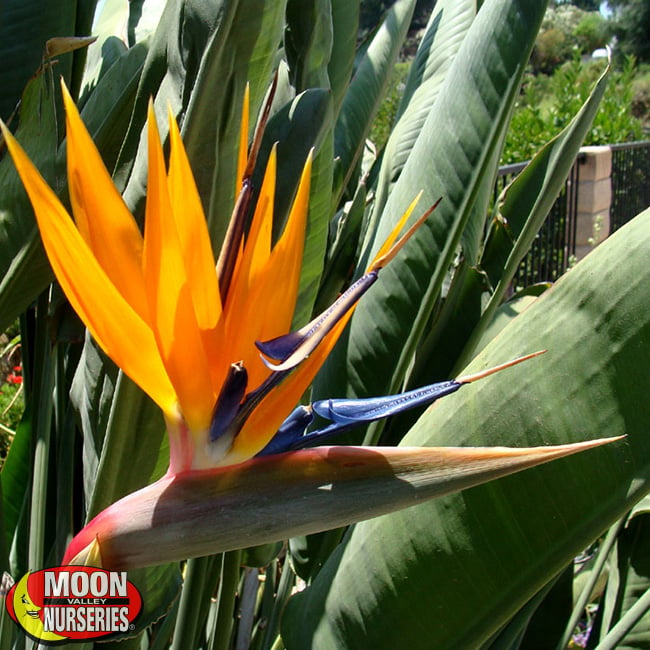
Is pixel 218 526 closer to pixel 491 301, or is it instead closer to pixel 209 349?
pixel 209 349

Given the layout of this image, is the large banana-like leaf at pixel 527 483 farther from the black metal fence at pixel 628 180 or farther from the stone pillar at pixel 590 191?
the black metal fence at pixel 628 180

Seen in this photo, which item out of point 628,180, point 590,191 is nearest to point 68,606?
point 590,191

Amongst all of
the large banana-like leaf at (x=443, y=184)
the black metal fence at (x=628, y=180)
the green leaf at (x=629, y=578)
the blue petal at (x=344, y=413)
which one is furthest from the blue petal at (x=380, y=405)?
the black metal fence at (x=628, y=180)

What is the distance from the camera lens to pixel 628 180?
5.16 metres

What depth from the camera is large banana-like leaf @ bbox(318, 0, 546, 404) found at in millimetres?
773

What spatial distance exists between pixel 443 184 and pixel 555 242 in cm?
339

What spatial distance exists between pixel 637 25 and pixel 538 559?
23.5 meters

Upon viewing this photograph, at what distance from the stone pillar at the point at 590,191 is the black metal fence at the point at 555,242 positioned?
0.04m

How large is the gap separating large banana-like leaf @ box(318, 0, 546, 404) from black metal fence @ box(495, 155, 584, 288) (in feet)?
9.87

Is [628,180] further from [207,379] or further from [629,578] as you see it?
[207,379]

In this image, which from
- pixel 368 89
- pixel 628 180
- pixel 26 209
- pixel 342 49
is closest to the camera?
pixel 26 209

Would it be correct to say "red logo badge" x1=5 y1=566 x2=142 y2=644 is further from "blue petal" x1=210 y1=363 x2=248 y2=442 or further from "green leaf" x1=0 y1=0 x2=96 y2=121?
"green leaf" x1=0 y1=0 x2=96 y2=121

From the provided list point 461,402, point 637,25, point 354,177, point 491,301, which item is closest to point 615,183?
point 354,177

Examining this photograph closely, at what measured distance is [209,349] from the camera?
1.35 ft
